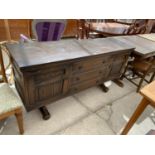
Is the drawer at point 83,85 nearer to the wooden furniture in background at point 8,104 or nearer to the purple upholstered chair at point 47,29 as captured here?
the wooden furniture in background at point 8,104

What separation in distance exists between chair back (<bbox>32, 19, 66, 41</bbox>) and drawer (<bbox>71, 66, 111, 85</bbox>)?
777 mm

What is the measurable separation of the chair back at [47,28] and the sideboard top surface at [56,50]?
0.34 metres

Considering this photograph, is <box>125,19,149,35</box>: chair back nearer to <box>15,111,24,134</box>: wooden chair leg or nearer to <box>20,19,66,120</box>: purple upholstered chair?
<box>20,19,66,120</box>: purple upholstered chair

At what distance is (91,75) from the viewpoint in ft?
5.74

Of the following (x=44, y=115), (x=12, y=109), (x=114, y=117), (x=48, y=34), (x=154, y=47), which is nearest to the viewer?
(x=12, y=109)

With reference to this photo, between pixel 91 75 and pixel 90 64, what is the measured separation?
0.20 m

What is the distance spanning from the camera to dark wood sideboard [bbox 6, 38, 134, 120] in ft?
4.05

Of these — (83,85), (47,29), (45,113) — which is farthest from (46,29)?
(45,113)

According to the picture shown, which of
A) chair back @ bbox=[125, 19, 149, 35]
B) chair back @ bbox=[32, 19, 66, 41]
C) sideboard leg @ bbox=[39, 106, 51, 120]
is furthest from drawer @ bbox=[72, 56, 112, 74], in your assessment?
chair back @ bbox=[125, 19, 149, 35]

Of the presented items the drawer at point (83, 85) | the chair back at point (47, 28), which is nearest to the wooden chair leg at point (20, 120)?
the drawer at point (83, 85)

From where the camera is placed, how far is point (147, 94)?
1.02 meters
